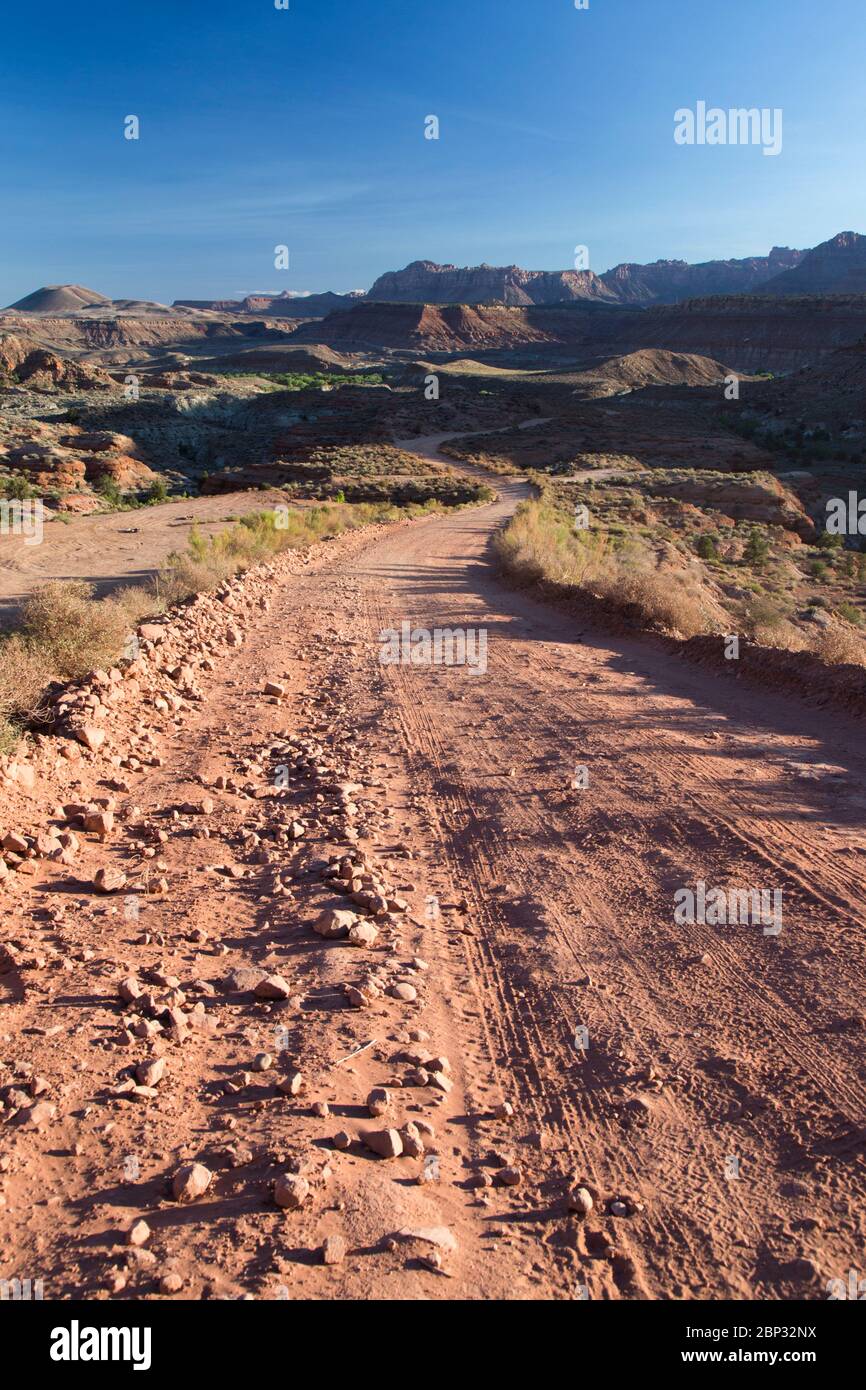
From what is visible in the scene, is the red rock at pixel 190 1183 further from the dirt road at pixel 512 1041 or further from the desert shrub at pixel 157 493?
the desert shrub at pixel 157 493

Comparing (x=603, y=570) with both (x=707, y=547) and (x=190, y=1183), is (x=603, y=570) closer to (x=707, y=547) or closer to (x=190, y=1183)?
(x=707, y=547)

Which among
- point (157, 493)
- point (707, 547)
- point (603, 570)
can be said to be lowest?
point (603, 570)

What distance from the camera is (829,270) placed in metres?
172

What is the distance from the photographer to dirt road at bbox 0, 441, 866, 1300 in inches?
102

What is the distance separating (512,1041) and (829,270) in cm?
20405

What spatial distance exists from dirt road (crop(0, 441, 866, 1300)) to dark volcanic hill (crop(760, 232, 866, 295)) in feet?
585

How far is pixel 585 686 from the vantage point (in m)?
9.12

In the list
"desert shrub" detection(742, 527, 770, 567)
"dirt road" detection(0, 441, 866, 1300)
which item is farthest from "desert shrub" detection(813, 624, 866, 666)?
"desert shrub" detection(742, 527, 770, 567)

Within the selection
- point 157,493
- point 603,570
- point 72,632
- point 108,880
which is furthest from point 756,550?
point 108,880

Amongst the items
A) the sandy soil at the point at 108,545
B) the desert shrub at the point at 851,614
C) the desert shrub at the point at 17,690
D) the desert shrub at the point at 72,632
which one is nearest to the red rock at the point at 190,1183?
the desert shrub at the point at 17,690

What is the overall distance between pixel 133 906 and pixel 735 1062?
9.55 feet

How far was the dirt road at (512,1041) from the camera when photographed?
2.60m

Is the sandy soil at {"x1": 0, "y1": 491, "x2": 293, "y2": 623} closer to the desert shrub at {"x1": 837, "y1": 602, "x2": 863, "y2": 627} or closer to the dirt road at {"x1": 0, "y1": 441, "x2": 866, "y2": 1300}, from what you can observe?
the dirt road at {"x1": 0, "y1": 441, "x2": 866, "y2": 1300}
